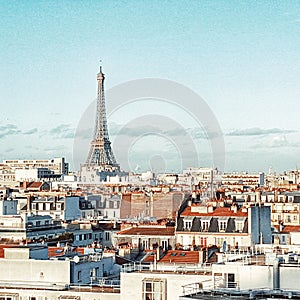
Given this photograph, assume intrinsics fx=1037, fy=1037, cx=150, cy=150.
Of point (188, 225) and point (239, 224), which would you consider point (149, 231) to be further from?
point (239, 224)

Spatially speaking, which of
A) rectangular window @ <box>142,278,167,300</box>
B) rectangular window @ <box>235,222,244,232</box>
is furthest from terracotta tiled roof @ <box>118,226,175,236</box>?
rectangular window @ <box>142,278,167,300</box>

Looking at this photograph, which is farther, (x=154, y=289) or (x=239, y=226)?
(x=239, y=226)

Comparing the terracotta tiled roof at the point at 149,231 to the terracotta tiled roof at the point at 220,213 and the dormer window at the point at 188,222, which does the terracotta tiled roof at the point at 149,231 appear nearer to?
the dormer window at the point at 188,222

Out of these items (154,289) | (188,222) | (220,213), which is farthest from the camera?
(220,213)

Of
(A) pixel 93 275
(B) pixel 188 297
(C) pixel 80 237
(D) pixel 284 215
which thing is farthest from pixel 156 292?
(D) pixel 284 215

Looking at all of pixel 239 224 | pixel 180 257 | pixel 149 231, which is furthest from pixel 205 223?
pixel 180 257

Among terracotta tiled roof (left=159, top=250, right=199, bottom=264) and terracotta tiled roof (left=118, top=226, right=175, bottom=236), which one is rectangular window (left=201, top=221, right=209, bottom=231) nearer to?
terracotta tiled roof (left=118, top=226, right=175, bottom=236)

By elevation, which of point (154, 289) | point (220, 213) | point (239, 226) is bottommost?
point (154, 289)
